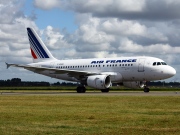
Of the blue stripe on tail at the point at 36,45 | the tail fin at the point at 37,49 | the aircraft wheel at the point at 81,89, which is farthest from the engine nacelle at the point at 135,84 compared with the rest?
the blue stripe on tail at the point at 36,45

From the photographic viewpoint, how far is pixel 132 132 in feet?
41.9

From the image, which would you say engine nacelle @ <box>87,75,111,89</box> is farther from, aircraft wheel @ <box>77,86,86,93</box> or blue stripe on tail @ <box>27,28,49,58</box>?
blue stripe on tail @ <box>27,28,49,58</box>

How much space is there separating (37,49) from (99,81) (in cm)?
1642

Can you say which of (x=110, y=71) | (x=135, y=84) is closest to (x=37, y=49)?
(x=110, y=71)

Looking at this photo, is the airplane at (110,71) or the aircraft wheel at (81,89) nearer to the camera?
the airplane at (110,71)

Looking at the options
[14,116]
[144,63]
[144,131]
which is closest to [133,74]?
[144,63]

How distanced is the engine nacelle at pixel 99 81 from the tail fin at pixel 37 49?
42.2ft

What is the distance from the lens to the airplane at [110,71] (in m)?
48.7

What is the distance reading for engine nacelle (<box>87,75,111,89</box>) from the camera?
159 feet

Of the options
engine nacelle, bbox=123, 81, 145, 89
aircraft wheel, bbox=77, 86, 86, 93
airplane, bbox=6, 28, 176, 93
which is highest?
airplane, bbox=6, 28, 176, 93

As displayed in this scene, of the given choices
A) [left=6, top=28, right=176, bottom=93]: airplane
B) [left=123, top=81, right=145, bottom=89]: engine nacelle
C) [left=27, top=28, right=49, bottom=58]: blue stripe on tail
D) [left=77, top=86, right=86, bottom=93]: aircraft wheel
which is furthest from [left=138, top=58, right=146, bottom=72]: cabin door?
[left=27, top=28, right=49, bottom=58]: blue stripe on tail

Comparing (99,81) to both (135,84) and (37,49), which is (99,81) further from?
(37,49)

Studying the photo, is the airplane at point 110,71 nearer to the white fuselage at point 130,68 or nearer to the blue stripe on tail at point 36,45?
the white fuselage at point 130,68

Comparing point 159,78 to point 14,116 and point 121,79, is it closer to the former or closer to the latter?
point 121,79
